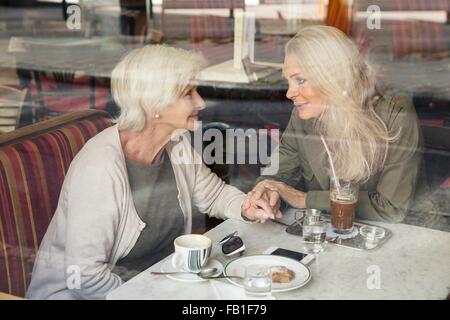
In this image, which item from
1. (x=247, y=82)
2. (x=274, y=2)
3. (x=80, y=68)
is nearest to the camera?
(x=247, y=82)

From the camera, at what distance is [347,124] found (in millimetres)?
1843

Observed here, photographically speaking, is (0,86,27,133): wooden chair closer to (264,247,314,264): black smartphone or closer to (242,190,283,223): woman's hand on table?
(242,190,283,223): woman's hand on table

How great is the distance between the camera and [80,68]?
311 centimetres

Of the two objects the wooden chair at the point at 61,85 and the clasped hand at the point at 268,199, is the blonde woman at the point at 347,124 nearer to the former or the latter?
Answer: the clasped hand at the point at 268,199

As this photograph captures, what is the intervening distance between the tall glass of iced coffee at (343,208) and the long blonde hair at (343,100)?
9 centimetres

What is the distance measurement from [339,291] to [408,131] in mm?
676

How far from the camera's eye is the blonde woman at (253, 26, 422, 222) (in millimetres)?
1784

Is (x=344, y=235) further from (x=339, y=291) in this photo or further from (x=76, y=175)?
(x=76, y=175)

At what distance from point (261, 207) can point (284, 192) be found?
15 cm

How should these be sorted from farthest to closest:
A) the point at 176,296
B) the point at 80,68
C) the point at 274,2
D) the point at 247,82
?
the point at 274,2, the point at 80,68, the point at 247,82, the point at 176,296
